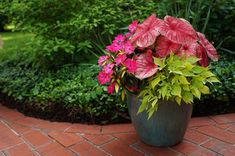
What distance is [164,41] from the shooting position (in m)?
1.77

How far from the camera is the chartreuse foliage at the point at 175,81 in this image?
5.43 ft

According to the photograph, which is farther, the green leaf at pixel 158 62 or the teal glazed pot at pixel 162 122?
the teal glazed pot at pixel 162 122

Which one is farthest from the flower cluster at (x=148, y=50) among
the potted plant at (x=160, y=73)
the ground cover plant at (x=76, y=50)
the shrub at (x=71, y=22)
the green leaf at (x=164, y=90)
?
the shrub at (x=71, y=22)

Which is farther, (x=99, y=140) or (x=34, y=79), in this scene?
(x=34, y=79)

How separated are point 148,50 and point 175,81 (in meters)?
0.27

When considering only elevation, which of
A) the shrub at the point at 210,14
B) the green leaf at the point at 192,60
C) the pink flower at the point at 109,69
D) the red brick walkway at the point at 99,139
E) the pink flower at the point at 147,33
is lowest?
the red brick walkway at the point at 99,139

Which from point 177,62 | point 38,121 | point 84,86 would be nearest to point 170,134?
point 177,62

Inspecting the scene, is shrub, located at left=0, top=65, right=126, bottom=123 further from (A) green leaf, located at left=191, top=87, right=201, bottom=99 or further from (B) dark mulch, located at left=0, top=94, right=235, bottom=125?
(A) green leaf, located at left=191, top=87, right=201, bottom=99

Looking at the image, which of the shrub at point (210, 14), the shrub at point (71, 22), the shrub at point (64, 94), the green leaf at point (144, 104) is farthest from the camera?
the shrub at point (210, 14)

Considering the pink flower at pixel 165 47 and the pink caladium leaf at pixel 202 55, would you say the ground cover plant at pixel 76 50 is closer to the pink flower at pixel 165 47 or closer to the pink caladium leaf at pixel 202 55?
the pink caladium leaf at pixel 202 55

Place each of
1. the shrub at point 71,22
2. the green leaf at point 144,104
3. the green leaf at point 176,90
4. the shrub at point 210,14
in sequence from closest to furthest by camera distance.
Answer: the green leaf at point 176,90 < the green leaf at point 144,104 < the shrub at point 71,22 < the shrub at point 210,14

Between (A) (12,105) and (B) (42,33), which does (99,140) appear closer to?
(A) (12,105)

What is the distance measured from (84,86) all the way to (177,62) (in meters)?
1.07

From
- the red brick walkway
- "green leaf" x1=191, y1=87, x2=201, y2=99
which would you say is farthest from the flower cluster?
the red brick walkway
